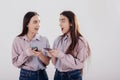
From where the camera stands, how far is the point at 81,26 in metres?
2.61

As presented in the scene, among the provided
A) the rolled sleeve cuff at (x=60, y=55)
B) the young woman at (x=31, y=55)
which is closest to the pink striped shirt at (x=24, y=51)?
the young woman at (x=31, y=55)

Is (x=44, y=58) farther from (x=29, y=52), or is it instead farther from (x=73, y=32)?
(x=73, y=32)

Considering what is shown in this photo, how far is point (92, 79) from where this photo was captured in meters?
2.69

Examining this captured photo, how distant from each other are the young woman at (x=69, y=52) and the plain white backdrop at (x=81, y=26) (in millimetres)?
860

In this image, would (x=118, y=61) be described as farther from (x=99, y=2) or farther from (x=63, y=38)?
(x=63, y=38)

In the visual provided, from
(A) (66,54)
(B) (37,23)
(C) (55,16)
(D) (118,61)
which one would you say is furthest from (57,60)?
(D) (118,61)

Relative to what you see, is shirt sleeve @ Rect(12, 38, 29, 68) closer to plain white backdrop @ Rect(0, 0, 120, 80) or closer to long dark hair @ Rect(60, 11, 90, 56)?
long dark hair @ Rect(60, 11, 90, 56)

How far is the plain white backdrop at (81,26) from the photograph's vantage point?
2.60m

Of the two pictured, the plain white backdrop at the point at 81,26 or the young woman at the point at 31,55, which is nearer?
the young woman at the point at 31,55

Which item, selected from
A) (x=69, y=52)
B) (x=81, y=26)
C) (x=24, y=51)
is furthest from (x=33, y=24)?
(x=81, y=26)

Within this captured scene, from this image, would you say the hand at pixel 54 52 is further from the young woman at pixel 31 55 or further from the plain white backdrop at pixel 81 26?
the plain white backdrop at pixel 81 26

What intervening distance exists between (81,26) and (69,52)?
97 centimetres

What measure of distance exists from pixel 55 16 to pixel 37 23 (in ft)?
2.84

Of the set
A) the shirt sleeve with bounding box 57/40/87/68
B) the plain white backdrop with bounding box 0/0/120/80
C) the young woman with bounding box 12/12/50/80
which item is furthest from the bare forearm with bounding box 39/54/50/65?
the plain white backdrop with bounding box 0/0/120/80
